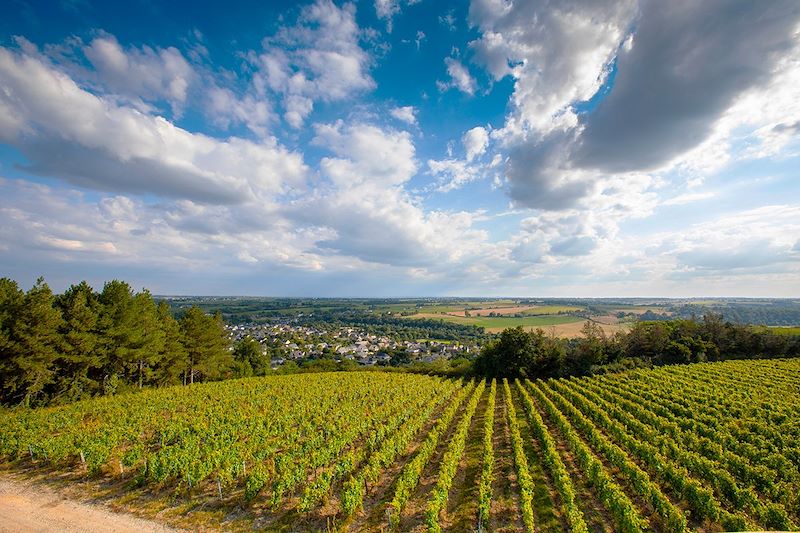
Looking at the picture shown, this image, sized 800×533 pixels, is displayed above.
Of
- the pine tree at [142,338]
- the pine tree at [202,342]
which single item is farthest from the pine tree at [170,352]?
the pine tree at [202,342]

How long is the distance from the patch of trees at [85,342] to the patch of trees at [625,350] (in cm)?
4088

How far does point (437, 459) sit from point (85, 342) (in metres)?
28.8

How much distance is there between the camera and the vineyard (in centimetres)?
1234

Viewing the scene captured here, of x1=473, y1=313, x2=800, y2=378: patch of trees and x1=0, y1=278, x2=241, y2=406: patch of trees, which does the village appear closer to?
x1=473, y1=313, x2=800, y2=378: patch of trees

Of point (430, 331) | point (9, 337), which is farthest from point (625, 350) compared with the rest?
point (430, 331)

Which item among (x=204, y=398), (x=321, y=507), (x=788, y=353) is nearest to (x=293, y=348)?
(x=204, y=398)

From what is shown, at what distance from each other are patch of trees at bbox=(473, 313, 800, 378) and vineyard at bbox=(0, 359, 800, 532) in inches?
666

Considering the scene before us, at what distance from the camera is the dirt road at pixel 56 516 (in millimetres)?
11445

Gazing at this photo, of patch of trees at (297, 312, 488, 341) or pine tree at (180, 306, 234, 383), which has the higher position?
pine tree at (180, 306, 234, 383)

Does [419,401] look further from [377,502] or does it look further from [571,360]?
[571,360]

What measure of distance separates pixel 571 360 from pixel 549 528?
130 ft

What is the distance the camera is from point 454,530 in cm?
1184

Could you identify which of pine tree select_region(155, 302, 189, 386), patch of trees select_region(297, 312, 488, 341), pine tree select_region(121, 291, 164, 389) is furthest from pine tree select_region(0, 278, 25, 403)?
patch of trees select_region(297, 312, 488, 341)

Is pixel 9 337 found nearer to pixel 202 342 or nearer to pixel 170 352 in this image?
pixel 170 352
